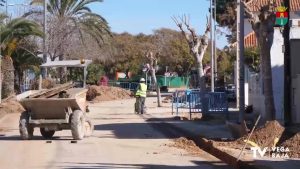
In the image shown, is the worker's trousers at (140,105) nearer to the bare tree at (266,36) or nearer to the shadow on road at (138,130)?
the shadow on road at (138,130)

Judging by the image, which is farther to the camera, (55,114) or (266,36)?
(55,114)

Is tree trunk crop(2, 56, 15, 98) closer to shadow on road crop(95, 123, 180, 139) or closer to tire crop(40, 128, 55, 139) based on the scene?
shadow on road crop(95, 123, 180, 139)

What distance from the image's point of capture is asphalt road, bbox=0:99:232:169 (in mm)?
13922

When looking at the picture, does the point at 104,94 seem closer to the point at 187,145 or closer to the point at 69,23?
the point at 69,23

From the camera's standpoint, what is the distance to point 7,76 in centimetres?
4188

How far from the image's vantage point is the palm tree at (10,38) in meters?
40.7

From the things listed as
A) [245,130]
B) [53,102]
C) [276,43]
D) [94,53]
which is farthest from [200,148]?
[94,53]

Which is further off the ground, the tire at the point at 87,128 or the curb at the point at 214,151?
the tire at the point at 87,128

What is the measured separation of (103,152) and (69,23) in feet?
Answer: 116

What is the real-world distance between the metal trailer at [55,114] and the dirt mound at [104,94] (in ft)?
109

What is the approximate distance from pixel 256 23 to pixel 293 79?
17.1 feet

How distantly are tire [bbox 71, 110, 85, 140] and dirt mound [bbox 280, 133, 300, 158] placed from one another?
7.15 metres

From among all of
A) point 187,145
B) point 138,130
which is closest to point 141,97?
point 138,130

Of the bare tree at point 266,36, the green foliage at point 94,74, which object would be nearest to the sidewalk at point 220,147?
the bare tree at point 266,36
